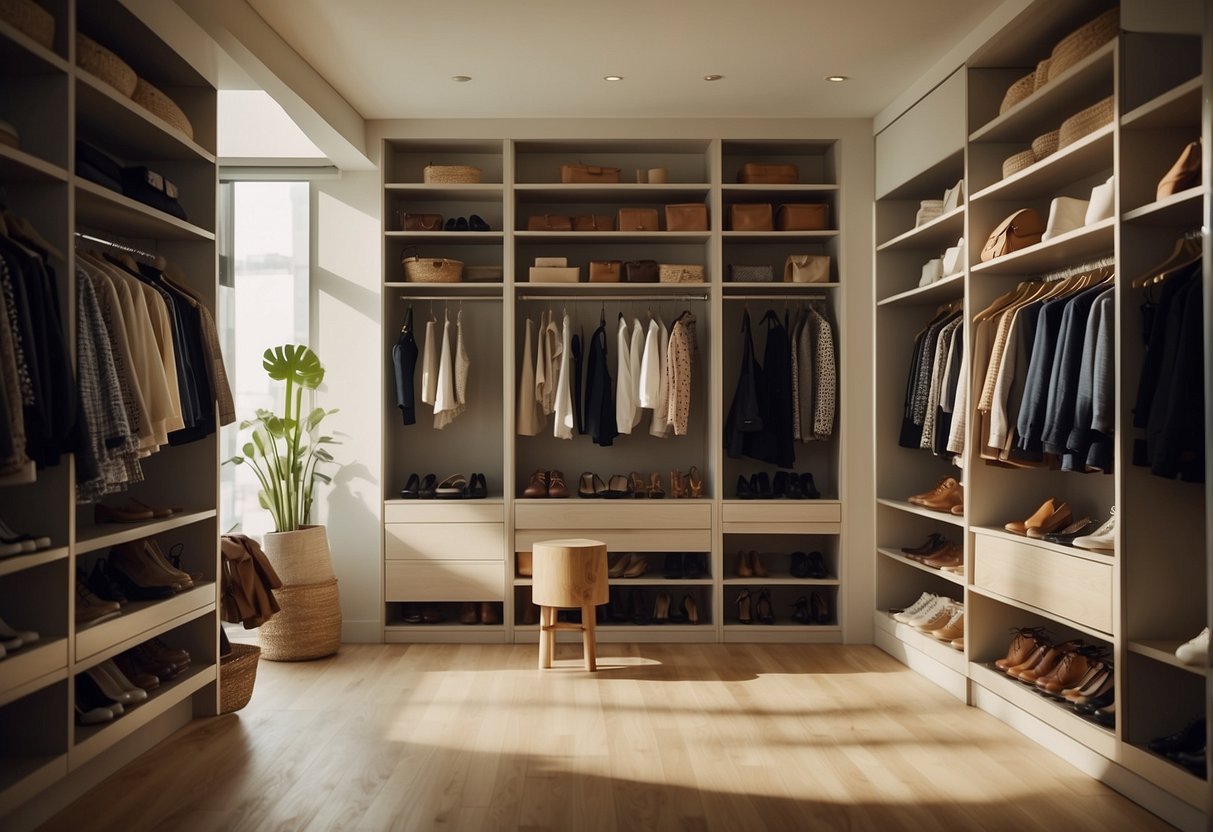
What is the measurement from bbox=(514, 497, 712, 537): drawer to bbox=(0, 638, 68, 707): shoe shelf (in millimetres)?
2854

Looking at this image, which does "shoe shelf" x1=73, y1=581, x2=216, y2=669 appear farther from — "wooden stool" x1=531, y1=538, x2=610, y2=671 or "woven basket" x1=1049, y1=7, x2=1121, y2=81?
"woven basket" x1=1049, y1=7, x2=1121, y2=81

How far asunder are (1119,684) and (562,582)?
2.49 m

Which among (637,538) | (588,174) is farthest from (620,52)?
(637,538)

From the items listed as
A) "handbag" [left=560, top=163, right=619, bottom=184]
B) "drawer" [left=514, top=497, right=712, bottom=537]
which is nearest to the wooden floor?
"drawer" [left=514, top=497, right=712, bottom=537]

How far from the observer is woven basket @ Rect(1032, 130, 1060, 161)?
150 inches

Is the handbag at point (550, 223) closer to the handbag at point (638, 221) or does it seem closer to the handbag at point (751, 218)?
the handbag at point (638, 221)

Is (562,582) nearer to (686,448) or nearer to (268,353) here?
(686,448)

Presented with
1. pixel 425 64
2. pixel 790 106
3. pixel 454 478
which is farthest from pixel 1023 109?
pixel 454 478

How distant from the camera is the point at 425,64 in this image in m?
4.64

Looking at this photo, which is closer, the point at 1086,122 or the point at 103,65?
the point at 103,65

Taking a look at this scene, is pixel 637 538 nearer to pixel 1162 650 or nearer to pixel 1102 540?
pixel 1102 540

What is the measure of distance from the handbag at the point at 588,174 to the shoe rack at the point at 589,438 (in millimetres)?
59

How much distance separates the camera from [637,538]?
218 inches

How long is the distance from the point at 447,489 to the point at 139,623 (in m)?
2.28
